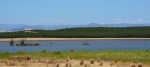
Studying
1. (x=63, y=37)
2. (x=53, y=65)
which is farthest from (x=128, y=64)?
(x=63, y=37)

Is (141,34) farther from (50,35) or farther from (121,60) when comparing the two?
(121,60)

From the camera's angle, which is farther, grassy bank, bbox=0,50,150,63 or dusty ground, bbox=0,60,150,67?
grassy bank, bbox=0,50,150,63

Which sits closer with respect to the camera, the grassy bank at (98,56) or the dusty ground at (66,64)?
the dusty ground at (66,64)

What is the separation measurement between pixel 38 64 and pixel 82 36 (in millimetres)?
100119

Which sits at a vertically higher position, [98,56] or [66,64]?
[66,64]

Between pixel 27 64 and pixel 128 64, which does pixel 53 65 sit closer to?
pixel 27 64

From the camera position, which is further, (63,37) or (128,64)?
(63,37)

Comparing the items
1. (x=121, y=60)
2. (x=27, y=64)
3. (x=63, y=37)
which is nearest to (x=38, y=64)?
(x=27, y=64)

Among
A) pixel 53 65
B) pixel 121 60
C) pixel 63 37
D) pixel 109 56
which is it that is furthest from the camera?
pixel 63 37

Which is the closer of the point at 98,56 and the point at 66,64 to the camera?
the point at 66,64

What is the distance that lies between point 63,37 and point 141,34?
21.9 metres

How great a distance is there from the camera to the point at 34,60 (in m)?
37.0

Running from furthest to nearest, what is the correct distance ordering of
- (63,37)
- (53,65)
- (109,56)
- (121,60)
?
1. (63,37)
2. (109,56)
3. (121,60)
4. (53,65)

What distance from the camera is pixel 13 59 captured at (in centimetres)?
3756
